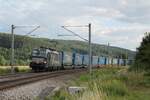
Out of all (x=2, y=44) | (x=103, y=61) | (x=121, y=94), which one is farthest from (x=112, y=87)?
(x=2, y=44)

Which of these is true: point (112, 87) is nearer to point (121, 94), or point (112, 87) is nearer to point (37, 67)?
point (121, 94)

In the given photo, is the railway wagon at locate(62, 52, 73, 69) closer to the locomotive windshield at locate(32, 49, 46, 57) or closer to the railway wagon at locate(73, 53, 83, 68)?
the railway wagon at locate(73, 53, 83, 68)

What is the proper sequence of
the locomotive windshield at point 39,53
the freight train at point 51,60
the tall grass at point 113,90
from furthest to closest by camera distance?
the locomotive windshield at point 39,53
the freight train at point 51,60
the tall grass at point 113,90

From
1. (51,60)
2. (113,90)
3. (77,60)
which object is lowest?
(113,90)

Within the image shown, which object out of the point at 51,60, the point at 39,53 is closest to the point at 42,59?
the point at 39,53

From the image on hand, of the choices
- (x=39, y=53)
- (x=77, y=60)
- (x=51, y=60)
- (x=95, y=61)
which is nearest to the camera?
(x=39, y=53)

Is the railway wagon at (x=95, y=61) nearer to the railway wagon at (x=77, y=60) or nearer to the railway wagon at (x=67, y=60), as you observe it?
the railway wagon at (x=77, y=60)

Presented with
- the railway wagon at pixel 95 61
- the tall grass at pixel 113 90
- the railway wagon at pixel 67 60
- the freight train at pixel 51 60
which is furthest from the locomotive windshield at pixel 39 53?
the railway wagon at pixel 95 61

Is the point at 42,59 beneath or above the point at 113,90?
above

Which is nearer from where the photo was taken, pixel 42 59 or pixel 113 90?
pixel 113 90

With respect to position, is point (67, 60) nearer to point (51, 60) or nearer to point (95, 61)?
point (51, 60)

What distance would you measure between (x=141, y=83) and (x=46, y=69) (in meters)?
26.5

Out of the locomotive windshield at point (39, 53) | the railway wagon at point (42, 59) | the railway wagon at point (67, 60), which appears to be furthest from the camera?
the railway wagon at point (67, 60)

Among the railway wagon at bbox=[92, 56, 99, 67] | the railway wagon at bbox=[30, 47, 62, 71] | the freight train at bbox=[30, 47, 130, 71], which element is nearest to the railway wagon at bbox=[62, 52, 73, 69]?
the freight train at bbox=[30, 47, 130, 71]
